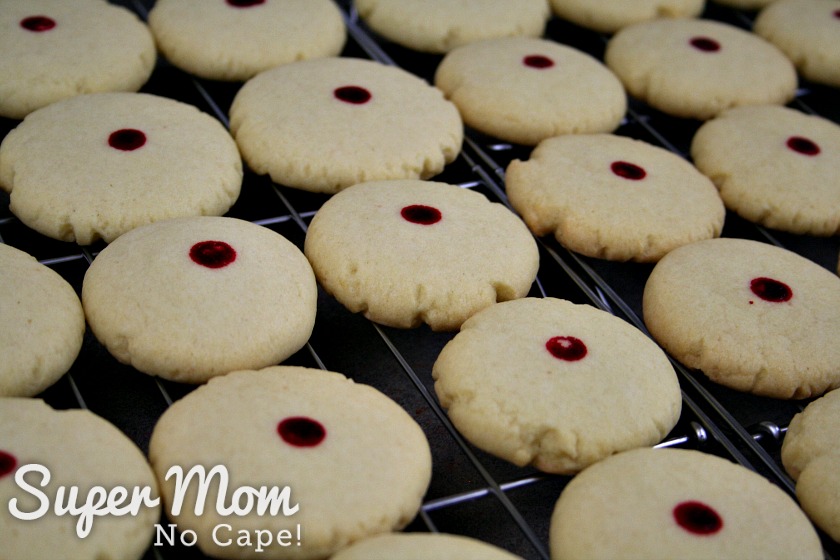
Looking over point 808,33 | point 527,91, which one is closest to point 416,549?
point 527,91

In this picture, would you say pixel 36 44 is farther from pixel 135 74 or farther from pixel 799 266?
pixel 799 266

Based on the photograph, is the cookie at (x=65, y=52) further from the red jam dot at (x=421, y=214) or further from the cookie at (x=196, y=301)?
the red jam dot at (x=421, y=214)

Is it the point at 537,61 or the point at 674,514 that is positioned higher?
the point at 537,61

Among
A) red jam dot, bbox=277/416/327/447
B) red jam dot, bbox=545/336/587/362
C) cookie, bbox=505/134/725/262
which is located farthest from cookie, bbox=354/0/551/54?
red jam dot, bbox=277/416/327/447

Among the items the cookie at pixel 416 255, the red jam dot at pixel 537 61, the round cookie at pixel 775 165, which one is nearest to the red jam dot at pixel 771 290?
the round cookie at pixel 775 165

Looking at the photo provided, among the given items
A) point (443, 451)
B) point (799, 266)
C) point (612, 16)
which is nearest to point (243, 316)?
point (443, 451)

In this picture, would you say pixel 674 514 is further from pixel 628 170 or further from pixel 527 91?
pixel 527 91

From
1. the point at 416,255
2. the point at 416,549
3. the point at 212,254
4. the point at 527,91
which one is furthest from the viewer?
the point at 527,91
